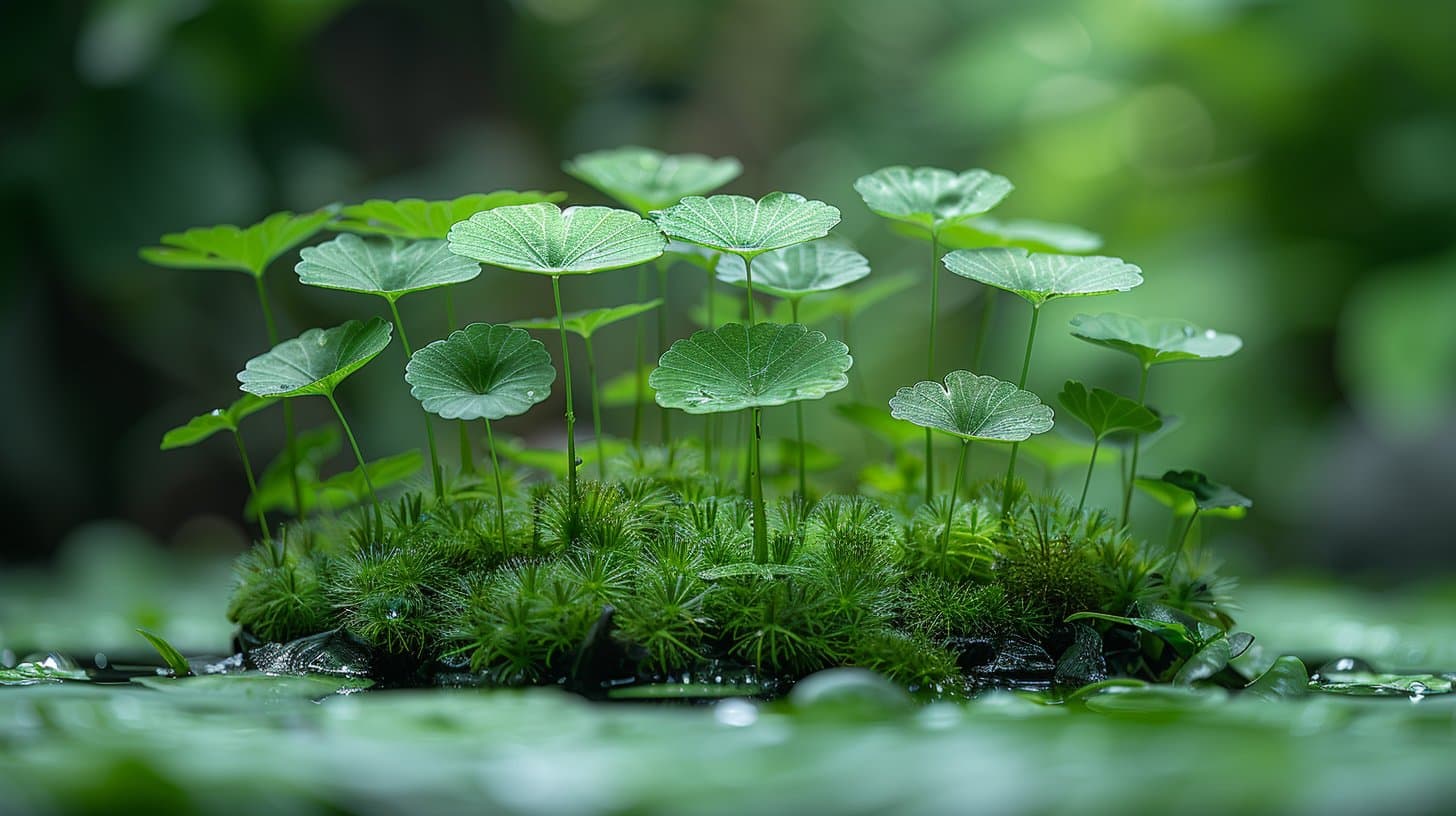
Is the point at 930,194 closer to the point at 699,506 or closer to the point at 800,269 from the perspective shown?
the point at 800,269

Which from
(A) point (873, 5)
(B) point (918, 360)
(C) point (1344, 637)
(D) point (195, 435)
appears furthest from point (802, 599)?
(A) point (873, 5)

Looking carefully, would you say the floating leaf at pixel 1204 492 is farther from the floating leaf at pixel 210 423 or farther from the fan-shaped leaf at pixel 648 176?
the floating leaf at pixel 210 423

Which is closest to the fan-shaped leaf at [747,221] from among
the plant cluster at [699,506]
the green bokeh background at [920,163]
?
the plant cluster at [699,506]

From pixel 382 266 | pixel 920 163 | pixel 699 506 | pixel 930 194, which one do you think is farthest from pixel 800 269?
pixel 920 163

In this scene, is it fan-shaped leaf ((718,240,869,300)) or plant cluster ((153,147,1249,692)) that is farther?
fan-shaped leaf ((718,240,869,300))

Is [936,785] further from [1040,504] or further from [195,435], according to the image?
[195,435]

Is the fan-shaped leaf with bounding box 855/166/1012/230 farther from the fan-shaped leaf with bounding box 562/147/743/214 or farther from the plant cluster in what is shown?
the fan-shaped leaf with bounding box 562/147/743/214

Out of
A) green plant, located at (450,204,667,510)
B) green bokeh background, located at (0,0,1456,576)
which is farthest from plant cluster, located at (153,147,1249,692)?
green bokeh background, located at (0,0,1456,576)
